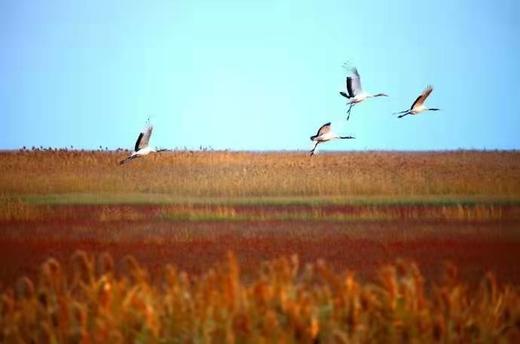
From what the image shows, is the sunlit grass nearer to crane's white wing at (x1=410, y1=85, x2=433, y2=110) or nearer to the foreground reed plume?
crane's white wing at (x1=410, y1=85, x2=433, y2=110)

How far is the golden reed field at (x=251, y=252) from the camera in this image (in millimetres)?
6598

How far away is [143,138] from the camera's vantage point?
49.2 ft

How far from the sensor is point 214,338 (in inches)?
256

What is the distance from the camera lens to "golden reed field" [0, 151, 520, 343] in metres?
6.60

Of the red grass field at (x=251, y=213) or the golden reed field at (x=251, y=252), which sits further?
the red grass field at (x=251, y=213)

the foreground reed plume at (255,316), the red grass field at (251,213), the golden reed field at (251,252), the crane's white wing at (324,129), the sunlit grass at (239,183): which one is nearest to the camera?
the foreground reed plume at (255,316)

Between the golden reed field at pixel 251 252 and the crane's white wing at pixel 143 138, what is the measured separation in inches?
48.3

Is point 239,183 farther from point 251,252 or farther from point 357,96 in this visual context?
point 251,252

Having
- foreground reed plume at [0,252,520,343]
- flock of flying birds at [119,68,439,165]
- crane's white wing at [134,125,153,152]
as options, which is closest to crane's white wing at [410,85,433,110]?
flock of flying birds at [119,68,439,165]

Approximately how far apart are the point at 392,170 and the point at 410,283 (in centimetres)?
1856

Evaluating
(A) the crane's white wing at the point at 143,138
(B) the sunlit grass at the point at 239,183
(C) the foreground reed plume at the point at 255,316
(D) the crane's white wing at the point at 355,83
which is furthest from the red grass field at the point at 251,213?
(C) the foreground reed plume at the point at 255,316

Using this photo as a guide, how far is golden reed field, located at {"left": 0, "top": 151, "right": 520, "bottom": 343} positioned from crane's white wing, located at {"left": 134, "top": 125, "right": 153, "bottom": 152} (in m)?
1.23

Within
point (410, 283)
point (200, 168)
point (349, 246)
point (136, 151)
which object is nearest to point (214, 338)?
point (410, 283)

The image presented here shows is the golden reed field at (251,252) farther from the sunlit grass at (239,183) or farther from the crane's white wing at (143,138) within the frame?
the crane's white wing at (143,138)
